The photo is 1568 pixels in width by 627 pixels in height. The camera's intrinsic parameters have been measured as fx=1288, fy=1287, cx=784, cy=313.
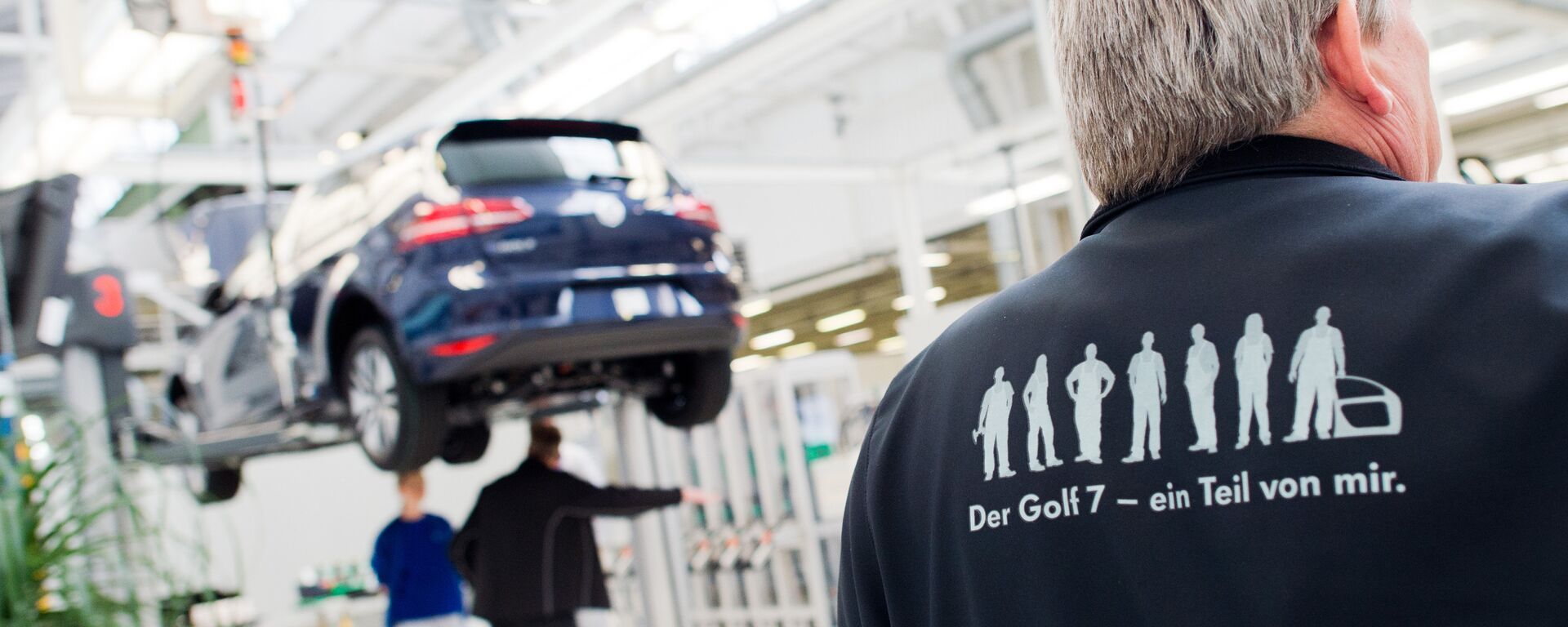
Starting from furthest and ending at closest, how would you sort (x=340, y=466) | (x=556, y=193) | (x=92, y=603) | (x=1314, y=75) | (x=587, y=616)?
(x=340, y=466), (x=587, y=616), (x=556, y=193), (x=92, y=603), (x=1314, y=75)

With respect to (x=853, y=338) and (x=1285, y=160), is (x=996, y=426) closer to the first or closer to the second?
(x=1285, y=160)

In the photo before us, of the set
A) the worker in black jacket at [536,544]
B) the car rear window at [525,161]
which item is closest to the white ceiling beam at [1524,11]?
the car rear window at [525,161]

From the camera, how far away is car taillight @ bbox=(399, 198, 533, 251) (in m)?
4.57

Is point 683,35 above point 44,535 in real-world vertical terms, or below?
above

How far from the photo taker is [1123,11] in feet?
3.45

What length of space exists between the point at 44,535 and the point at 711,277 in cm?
264

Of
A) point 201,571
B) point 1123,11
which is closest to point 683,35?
point 201,571

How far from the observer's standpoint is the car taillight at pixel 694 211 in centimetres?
490

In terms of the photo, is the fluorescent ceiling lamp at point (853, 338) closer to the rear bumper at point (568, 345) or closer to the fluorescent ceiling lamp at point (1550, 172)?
the fluorescent ceiling lamp at point (1550, 172)

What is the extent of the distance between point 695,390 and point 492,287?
1.17m

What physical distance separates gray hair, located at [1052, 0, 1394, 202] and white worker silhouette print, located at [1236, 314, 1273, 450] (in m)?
0.18

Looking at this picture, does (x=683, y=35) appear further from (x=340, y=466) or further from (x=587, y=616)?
(x=340, y=466)

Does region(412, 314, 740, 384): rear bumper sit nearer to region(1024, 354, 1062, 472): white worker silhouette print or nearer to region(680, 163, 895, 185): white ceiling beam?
region(1024, 354, 1062, 472): white worker silhouette print

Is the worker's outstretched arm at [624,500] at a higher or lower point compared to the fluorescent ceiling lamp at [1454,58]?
lower
